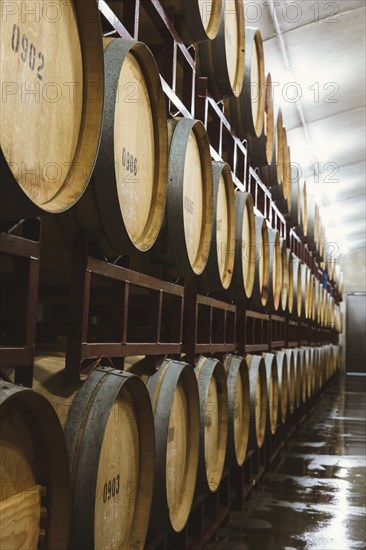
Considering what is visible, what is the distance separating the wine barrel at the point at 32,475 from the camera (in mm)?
1656

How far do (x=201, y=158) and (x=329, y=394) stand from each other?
14695 millimetres

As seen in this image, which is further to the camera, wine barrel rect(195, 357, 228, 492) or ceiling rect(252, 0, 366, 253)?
ceiling rect(252, 0, 366, 253)

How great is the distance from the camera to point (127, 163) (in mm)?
2396

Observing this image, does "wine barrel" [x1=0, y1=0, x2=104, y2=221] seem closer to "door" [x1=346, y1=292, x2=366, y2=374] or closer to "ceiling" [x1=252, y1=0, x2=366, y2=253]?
"ceiling" [x1=252, y1=0, x2=366, y2=253]

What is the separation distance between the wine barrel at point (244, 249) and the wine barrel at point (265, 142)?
3.74 feet

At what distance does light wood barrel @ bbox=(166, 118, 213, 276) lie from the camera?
2906mm

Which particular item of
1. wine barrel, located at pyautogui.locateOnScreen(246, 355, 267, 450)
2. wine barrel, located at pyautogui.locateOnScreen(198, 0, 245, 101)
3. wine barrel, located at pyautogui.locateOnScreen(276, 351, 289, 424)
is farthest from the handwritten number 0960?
wine barrel, located at pyautogui.locateOnScreen(276, 351, 289, 424)

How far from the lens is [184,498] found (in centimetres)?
334

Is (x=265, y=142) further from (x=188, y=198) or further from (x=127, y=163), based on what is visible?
(x=127, y=163)

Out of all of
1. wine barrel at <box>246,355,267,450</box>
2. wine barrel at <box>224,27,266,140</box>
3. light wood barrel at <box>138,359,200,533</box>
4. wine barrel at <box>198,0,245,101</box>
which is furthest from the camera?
wine barrel at <box>246,355,267,450</box>

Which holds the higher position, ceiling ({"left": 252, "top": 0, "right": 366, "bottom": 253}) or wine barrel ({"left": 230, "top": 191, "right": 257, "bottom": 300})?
ceiling ({"left": 252, "top": 0, "right": 366, "bottom": 253})

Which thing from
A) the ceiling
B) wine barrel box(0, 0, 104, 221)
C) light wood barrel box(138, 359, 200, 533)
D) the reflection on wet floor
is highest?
the ceiling

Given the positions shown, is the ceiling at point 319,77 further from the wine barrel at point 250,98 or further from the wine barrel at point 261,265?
the wine barrel at point 261,265

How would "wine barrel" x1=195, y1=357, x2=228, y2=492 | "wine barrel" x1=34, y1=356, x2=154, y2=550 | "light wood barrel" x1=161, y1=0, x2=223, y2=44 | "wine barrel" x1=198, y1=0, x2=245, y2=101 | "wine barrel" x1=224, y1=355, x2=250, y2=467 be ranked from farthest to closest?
1. "wine barrel" x1=224, y1=355, x2=250, y2=467
2. "wine barrel" x1=198, y1=0, x2=245, y2=101
3. "wine barrel" x1=195, y1=357, x2=228, y2=492
4. "light wood barrel" x1=161, y1=0, x2=223, y2=44
5. "wine barrel" x1=34, y1=356, x2=154, y2=550
